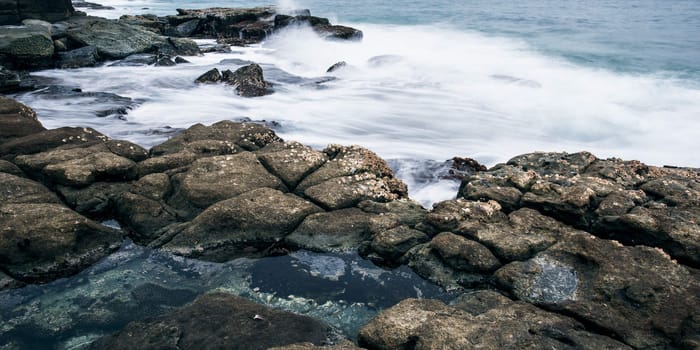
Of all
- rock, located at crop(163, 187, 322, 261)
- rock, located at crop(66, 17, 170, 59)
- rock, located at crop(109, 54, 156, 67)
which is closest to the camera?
rock, located at crop(163, 187, 322, 261)

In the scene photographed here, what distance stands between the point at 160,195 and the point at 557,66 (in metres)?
20.2

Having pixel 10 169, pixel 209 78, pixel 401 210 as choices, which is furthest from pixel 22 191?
pixel 209 78

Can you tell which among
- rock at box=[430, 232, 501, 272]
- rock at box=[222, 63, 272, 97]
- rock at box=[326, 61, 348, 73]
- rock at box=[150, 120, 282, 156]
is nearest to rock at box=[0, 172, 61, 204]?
rock at box=[150, 120, 282, 156]

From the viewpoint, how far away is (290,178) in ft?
24.5

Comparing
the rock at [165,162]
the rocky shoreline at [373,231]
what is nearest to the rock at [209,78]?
the rocky shoreline at [373,231]

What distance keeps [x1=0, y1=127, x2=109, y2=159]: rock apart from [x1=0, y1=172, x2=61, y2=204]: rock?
1.10 metres

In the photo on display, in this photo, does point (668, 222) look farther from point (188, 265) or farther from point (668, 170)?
point (188, 265)

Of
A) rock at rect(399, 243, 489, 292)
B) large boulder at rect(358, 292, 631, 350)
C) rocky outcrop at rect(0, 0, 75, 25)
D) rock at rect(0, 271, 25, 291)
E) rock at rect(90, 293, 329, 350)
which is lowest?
rock at rect(0, 271, 25, 291)

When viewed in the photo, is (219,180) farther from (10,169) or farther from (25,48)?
(25,48)

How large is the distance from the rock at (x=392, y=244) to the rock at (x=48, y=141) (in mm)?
5131

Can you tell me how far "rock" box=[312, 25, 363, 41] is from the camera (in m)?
25.8

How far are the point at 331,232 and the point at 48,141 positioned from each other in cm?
512

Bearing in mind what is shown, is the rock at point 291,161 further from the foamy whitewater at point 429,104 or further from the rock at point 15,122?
the rock at point 15,122

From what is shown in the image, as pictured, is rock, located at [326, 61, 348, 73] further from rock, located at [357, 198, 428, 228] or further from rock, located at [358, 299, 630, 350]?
rock, located at [358, 299, 630, 350]
